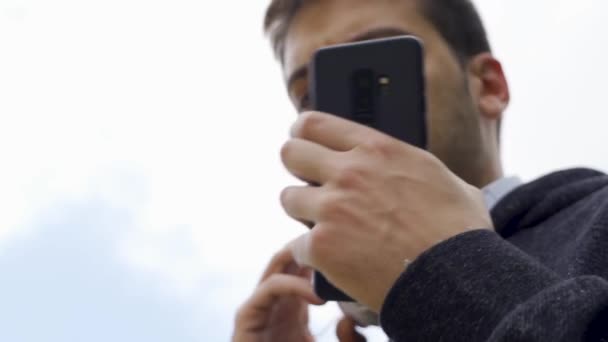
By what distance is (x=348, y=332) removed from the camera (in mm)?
1441

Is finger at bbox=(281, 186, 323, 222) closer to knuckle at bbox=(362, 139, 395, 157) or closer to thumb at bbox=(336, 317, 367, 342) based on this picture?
knuckle at bbox=(362, 139, 395, 157)

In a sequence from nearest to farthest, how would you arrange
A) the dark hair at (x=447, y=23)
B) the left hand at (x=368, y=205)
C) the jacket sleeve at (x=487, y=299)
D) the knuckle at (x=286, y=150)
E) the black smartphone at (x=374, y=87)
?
the jacket sleeve at (x=487, y=299) → the left hand at (x=368, y=205) → the knuckle at (x=286, y=150) → the black smartphone at (x=374, y=87) → the dark hair at (x=447, y=23)

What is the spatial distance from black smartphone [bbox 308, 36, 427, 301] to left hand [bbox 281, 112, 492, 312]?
140 mm

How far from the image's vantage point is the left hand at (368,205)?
81 centimetres

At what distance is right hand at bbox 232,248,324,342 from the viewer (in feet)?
4.79

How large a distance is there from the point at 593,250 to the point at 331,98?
442 mm

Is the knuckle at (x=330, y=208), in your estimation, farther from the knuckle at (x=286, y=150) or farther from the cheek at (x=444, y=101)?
the cheek at (x=444, y=101)

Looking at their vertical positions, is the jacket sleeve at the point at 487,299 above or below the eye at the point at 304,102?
below

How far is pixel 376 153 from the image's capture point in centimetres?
86

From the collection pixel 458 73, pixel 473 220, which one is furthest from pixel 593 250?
pixel 458 73

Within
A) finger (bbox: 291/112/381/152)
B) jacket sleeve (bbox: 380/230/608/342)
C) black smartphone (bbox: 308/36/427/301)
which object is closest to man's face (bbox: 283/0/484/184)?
A: black smartphone (bbox: 308/36/427/301)

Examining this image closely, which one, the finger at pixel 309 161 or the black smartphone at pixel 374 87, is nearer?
the finger at pixel 309 161

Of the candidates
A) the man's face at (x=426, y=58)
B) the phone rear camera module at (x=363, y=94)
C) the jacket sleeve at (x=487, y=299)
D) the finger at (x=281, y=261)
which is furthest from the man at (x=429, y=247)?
the finger at (x=281, y=261)

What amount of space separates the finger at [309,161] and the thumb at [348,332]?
611 mm
